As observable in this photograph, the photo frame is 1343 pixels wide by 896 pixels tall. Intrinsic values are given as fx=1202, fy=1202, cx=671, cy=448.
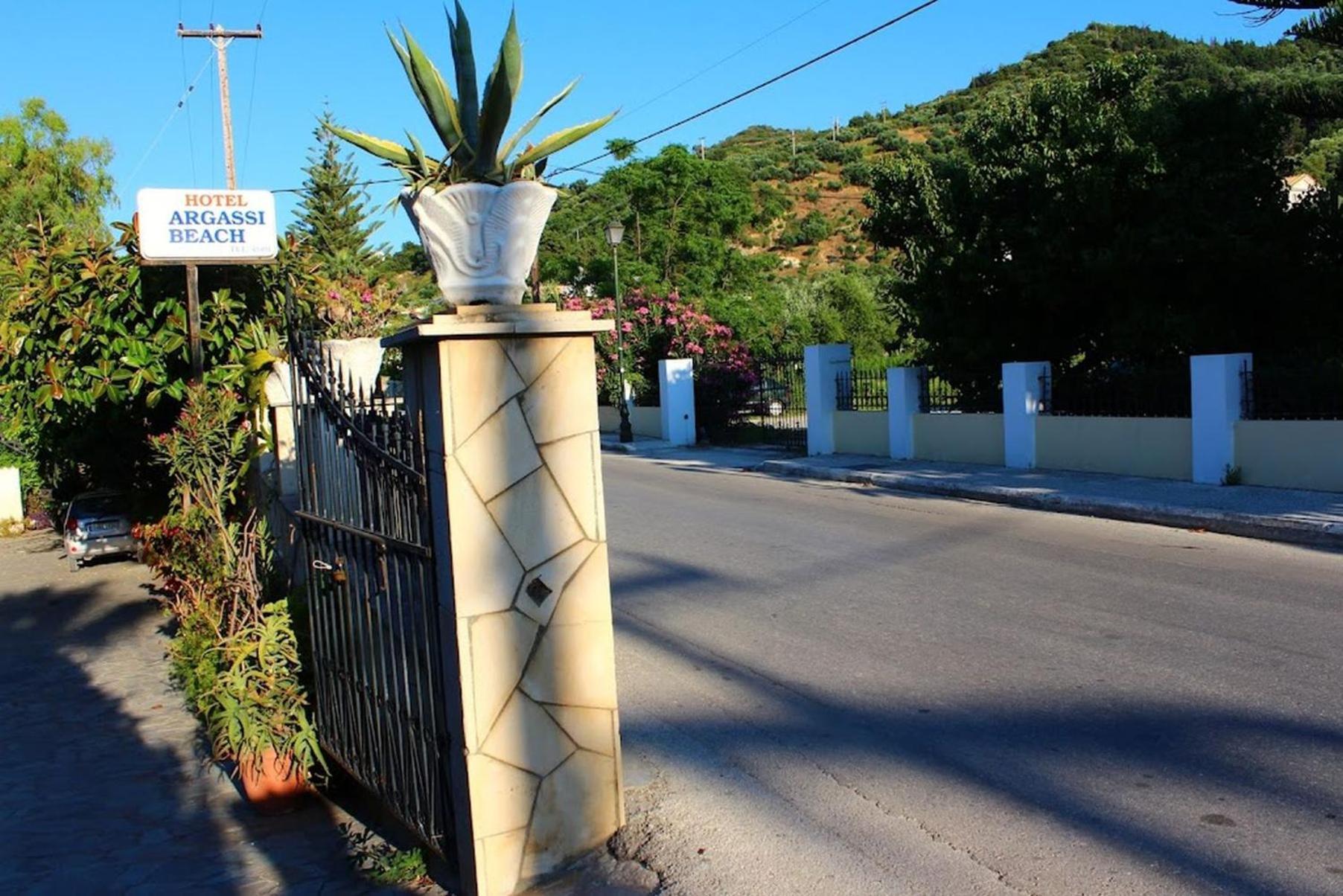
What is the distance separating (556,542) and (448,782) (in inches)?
38.7

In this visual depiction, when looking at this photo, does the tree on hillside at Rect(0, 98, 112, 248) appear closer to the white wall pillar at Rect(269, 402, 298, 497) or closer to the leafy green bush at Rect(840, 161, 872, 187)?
the white wall pillar at Rect(269, 402, 298, 497)

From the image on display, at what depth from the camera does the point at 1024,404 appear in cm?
1894

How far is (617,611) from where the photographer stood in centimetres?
966

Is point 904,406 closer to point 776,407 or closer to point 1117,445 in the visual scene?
point 1117,445

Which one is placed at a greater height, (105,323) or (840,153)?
(840,153)

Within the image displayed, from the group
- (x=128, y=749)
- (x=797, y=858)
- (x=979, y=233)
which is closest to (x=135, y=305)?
(x=128, y=749)

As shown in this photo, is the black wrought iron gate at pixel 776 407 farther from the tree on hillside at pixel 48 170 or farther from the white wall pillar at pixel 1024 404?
the tree on hillside at pixel 48 170

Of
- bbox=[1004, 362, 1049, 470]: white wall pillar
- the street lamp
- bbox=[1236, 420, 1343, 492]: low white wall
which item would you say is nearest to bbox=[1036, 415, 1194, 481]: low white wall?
bbox=[1004, 362, 1049, 470]: white wall pillar

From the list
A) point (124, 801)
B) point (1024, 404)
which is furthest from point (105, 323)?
point (1024, 404)

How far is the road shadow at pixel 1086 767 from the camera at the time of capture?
15.1 feet

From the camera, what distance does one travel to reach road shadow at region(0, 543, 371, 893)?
5.41 m

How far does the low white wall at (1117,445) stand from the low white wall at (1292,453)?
81cm

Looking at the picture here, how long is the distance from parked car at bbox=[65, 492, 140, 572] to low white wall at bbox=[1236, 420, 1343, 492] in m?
14.8

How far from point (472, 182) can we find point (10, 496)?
2338 cm
